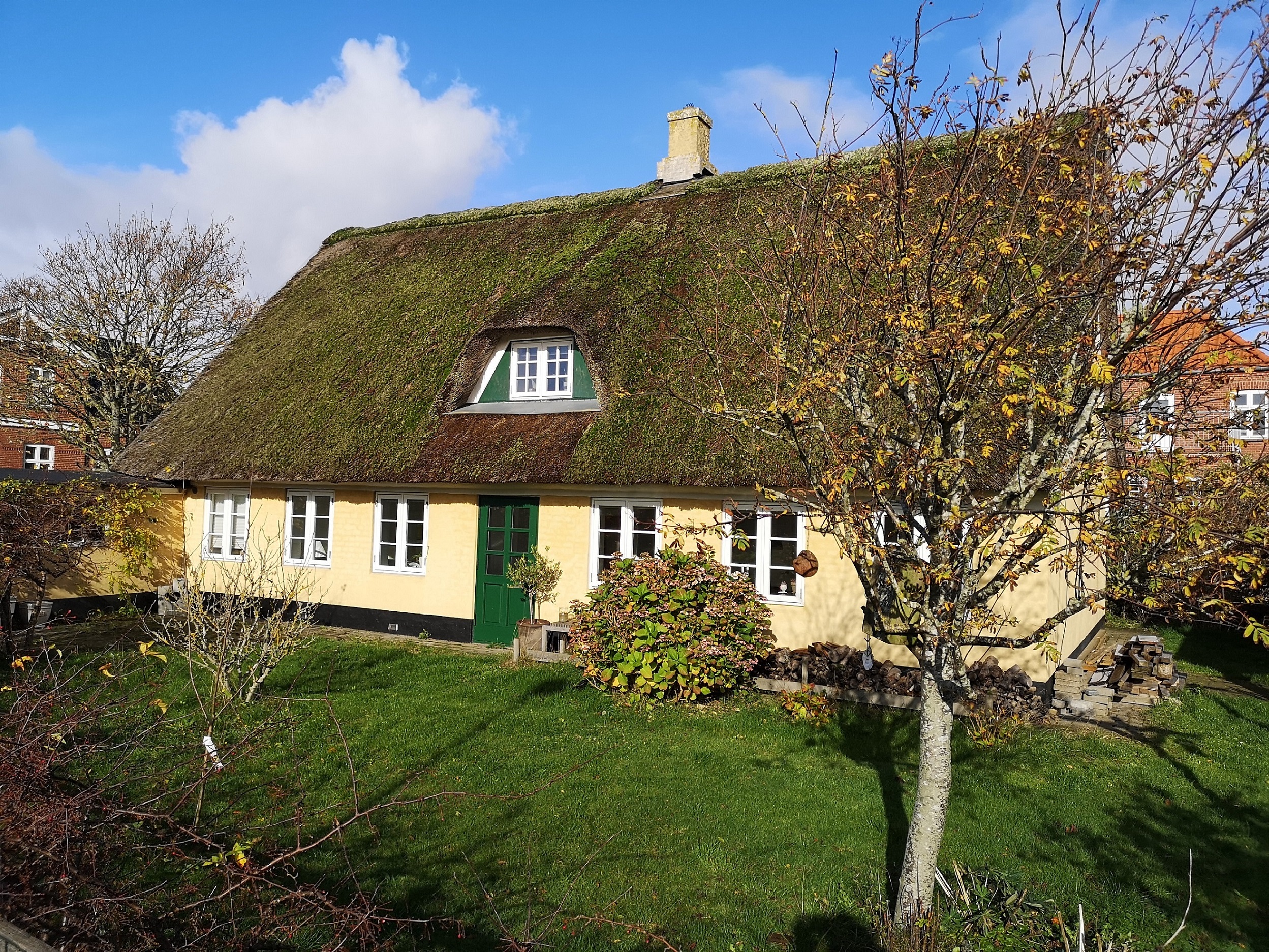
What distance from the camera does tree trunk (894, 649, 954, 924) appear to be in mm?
4098

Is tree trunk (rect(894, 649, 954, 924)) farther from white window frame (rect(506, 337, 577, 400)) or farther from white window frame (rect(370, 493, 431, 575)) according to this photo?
white window frame (rect(370, 493, 431, 575))

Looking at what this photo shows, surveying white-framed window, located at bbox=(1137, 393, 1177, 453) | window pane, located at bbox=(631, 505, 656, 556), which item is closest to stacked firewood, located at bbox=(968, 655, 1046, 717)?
window pane, located at bbox=(631, 505, 656, 556)

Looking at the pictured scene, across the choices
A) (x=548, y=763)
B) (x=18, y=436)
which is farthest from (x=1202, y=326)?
(x=18, y=436)

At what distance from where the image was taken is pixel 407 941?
418 centimetres

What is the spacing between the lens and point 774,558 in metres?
10.4

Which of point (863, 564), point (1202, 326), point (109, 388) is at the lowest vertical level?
point (863, 564)

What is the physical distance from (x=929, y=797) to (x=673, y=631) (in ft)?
15.0

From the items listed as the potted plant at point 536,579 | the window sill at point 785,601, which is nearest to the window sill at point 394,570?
the potted plant at point 536,579

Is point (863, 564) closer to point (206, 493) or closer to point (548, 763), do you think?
point (548, 763)

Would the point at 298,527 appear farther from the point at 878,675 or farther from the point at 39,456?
the point at 39,456

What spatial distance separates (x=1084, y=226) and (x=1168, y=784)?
17.0ft

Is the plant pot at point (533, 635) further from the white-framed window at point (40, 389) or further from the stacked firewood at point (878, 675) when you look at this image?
the white-framed window at point (40, 389)

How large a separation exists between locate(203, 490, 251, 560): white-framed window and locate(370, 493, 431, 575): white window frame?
2.74 m

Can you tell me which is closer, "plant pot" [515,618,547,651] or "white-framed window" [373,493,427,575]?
"plant pot" [515,618,547,651]
